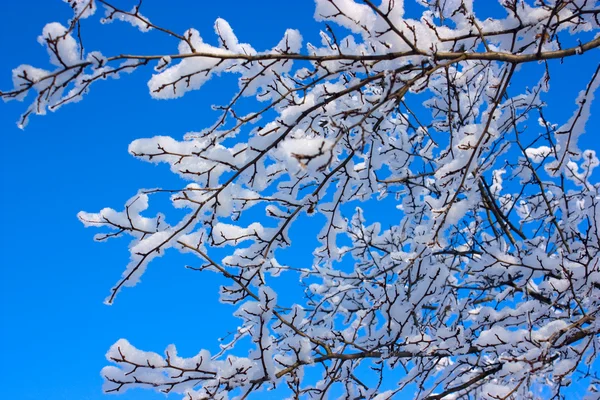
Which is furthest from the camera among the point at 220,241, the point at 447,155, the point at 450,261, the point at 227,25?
the point at 450,261

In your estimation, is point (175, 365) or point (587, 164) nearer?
point (175, 365)

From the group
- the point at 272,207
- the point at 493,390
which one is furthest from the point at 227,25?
the point at 493,390

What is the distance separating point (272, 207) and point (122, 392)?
3.54 ft

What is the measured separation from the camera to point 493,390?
231 centimetres

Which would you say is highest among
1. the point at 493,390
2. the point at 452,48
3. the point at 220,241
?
the point at 452,48

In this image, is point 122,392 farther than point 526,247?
No

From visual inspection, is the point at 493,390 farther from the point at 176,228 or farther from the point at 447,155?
the point at 176,228

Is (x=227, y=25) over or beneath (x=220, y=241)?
over

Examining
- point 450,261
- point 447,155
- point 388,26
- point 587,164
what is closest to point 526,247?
point 450,261

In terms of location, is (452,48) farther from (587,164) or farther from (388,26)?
(587,164)

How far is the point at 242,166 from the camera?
1.94 meters

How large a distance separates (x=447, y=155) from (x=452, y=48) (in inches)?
33.9

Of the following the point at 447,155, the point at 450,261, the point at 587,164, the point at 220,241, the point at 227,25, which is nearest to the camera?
the point at 227,25

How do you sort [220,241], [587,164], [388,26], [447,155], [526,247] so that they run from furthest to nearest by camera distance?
[587,164]
[526,247]
[447,155]
[220,241]
[388,26]
